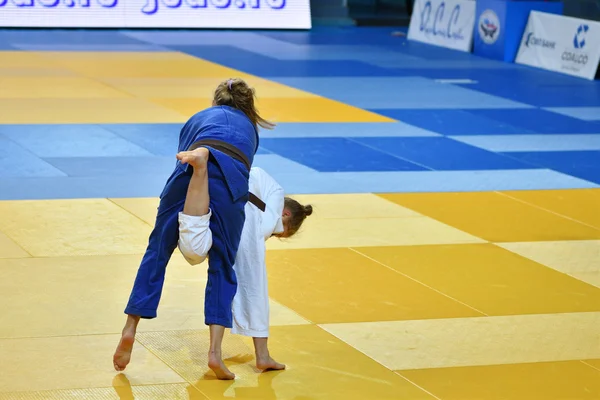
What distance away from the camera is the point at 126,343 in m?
6.83

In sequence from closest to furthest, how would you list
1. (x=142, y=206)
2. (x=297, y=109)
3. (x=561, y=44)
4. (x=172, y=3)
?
(x=142, y=206), (x=297, y=109), (x=561, y=44), (x=172, y=3)

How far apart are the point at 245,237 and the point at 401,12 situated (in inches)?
1162

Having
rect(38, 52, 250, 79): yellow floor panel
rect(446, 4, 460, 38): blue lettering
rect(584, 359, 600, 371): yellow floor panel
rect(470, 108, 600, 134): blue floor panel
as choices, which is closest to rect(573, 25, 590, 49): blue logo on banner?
rect(446, 4, 460, 38): blue lettering

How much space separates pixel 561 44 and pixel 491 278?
1490 centimetres

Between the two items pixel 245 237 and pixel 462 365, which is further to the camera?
pixel 462 365

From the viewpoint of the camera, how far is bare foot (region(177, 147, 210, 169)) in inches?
253

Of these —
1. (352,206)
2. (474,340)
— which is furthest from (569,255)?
(474,340)

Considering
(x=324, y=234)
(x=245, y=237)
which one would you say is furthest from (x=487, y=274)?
(x=245, y=237)

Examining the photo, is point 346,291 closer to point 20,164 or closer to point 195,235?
point 195,235

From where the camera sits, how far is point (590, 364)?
7.66m

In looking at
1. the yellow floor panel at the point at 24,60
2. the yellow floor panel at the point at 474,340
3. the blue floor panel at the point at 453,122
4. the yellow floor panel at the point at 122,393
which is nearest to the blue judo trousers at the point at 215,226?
the yellow floor panel at the point at 122,393

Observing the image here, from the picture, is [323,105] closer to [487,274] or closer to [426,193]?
[426,193]

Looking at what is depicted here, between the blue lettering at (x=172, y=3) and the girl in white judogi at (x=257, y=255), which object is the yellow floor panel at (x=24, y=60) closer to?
the blue lettering at (x=172, y=3)

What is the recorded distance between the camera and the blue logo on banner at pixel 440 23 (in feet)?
88.5
